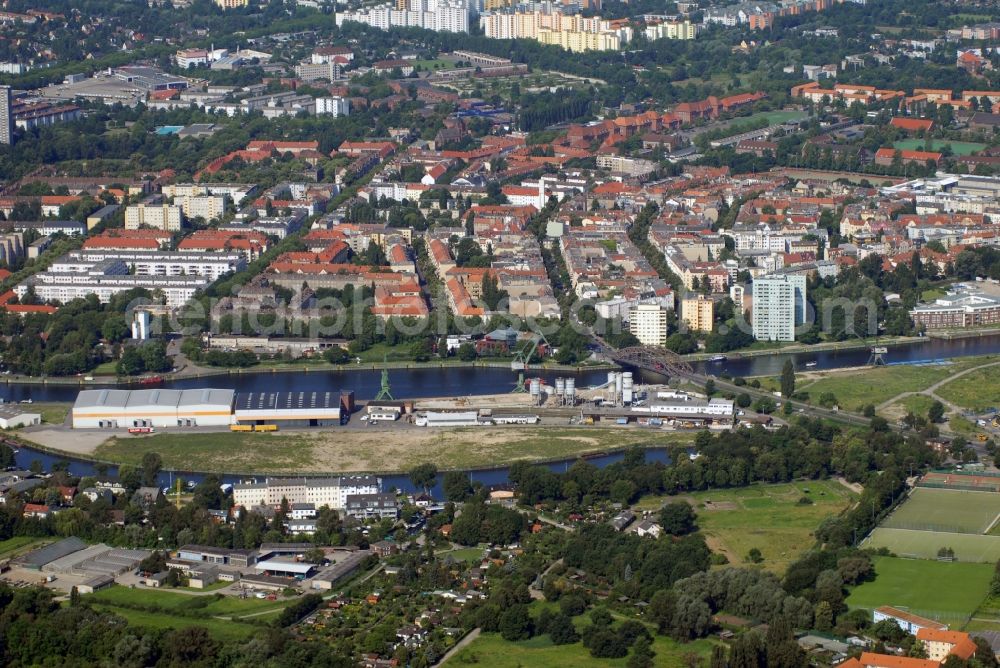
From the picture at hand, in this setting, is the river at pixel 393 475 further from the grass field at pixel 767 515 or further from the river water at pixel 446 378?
the river water at pixel 446 378

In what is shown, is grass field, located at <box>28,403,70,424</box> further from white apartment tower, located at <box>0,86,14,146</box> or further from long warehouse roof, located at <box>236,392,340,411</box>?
white apartment tower, located at <box>0,86,14,146</box>

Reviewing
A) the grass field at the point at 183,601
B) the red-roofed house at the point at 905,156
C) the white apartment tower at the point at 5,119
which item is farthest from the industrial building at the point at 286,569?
the white apartment tower at the point at 5,119

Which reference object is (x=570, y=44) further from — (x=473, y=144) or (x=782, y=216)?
(x=782, y=216)

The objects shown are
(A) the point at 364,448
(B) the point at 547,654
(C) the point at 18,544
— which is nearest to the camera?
(B) the point at 547,654

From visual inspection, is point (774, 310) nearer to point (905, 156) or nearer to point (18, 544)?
point (18, 544)

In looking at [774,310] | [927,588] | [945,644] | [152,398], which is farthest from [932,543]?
[152,398]

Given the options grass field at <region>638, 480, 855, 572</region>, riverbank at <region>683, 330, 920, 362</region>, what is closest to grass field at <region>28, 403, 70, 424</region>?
grass field at <region>638, 480, 855, 572</region>
